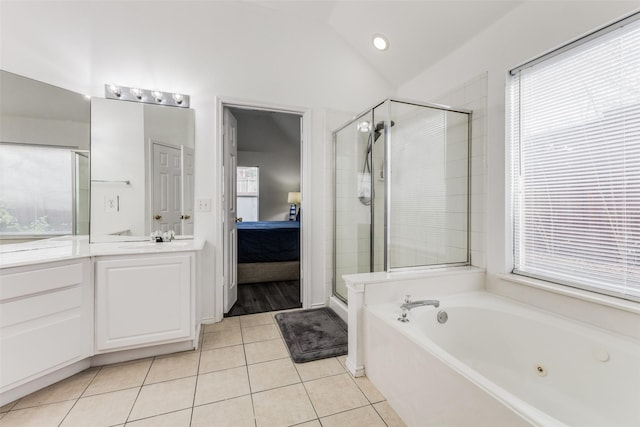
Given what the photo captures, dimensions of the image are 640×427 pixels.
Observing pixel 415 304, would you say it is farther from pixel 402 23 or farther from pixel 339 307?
pixel 402 23

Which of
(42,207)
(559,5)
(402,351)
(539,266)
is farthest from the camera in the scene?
(42,207)

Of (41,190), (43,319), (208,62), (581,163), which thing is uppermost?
(208,62)

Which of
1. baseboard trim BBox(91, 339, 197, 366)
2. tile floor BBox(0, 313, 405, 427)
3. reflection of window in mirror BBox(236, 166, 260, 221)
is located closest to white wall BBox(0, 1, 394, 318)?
baseboard trim BBox(91, 339, 197, 366)

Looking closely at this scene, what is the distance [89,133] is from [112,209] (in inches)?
24.2

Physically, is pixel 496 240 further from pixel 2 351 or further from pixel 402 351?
pixel 2 351

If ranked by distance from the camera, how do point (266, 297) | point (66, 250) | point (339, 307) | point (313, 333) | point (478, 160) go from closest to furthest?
point (66, 250), point (478, 160), point (313, 333), point (339, 307), point (266, 297)

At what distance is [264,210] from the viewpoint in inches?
265

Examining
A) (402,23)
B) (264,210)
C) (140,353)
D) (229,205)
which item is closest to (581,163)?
(402,23)

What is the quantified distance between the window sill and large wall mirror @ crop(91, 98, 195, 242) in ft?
8.47

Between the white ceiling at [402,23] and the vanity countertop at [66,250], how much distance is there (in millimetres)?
2379

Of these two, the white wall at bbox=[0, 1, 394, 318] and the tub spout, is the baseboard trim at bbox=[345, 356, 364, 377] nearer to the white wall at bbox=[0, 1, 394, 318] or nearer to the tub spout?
the tub spout

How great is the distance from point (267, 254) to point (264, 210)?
3.19m

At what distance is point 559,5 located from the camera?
5.29 ft

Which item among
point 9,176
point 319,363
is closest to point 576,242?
point 319,363
